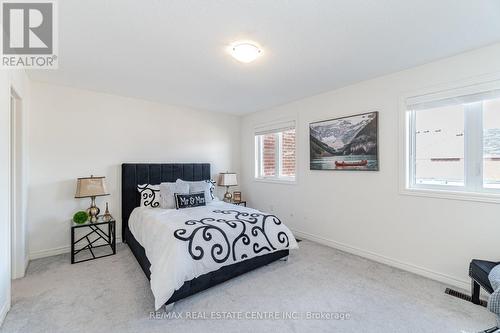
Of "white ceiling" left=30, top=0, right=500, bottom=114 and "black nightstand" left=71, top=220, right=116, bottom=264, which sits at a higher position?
"white ceiling" left=30, top=0, right=500, bottom=114

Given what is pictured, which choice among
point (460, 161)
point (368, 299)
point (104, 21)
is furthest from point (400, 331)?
point (104, 21)

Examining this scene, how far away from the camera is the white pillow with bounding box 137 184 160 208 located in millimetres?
3551

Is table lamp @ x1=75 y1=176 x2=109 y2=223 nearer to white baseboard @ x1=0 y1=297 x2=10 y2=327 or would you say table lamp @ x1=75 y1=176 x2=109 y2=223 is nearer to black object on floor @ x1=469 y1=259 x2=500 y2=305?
white baseboard @ x1=0 y1=297 x2=10 y2=327

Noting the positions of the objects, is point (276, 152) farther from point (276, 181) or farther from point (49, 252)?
point (49, 252)

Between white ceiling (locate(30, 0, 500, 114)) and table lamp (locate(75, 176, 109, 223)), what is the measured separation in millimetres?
1351

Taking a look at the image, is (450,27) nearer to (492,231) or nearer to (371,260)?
(492,231)

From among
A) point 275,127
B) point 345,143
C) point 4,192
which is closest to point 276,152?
point 275,127

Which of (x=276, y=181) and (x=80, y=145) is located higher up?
(x=80, y=145)

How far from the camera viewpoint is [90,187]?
315cm

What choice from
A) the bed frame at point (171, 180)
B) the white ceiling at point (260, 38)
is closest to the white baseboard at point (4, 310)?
the bed frame at point (171, 180)

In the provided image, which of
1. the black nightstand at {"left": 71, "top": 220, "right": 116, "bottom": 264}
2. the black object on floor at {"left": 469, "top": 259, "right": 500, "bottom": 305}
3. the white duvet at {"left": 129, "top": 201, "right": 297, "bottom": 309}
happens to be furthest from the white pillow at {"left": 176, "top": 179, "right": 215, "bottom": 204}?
the black object on floor at {"left": 469, "top": 259, "right": 500, "bottom": 305}

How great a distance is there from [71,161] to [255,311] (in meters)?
3.27

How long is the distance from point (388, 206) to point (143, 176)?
12.1 feet

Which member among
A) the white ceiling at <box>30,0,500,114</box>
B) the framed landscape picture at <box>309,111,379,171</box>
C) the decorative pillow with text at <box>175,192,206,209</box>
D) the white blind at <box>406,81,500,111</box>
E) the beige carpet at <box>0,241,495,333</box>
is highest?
the white ceiling at <box>30,0,500,114</box>
